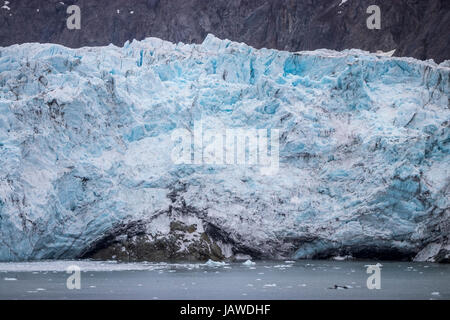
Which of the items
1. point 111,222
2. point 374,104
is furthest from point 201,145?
point 374,104

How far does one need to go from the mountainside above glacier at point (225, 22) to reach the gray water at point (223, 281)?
706 inches

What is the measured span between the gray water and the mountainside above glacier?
58.8 feet

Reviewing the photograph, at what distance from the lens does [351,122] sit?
23.7 meters

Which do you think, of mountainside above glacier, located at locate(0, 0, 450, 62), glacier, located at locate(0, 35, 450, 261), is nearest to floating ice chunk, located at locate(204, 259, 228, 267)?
glacier, located at locate(0, 35, 450, 261)

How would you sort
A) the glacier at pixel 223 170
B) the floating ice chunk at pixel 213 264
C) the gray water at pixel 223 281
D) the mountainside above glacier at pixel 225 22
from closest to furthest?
1. the gray water at pixel 223 281
2. the floating ice chunk at pixel 213 264
3. the glacier at pixel 223 170
4. the mountainside above glacier at pixel 225 22

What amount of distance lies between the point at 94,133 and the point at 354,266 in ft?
29.0

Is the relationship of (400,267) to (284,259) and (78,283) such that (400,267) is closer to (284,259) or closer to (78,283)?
(284,259)

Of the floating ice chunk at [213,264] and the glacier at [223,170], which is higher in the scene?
the glacier at [223,170]

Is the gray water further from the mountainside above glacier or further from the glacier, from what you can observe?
the mountainside above glacier

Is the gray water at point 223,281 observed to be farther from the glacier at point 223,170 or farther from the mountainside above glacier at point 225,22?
the mountainside above glacier at point 225,22

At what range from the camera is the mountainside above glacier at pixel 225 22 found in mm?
36281

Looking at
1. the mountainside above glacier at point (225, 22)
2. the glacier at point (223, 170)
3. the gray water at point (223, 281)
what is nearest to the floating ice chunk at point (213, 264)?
the gray water at point (223, 281)

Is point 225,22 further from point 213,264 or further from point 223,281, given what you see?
point 223,281

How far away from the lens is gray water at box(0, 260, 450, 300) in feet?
47.5
